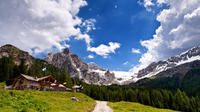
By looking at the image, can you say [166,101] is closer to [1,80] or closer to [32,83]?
[32,83]

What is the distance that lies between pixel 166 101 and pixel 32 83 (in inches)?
3655

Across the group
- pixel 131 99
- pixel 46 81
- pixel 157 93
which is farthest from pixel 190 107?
pixel 46 81

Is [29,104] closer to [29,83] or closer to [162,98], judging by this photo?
[29,83]

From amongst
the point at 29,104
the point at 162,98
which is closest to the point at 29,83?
the point at 29,104

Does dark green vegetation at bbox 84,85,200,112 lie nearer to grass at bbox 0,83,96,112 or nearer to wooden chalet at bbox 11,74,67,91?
wooden chalet at bbox 11,74,67,91

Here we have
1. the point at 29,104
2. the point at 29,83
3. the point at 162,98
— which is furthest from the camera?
the point at 162,98

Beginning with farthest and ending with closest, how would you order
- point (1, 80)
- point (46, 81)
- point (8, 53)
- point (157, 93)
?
point (8, 53) → point (157, 93) → point (1, 80) → point (46, 81)

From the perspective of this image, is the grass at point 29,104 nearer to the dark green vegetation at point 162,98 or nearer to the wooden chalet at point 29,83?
the wooden chalet at point 29,83

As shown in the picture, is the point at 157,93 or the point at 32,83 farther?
the point at 157,93

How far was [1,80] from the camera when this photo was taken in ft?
250

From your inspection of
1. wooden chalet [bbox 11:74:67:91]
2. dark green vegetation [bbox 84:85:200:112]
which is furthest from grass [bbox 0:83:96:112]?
dark green vegetation [bbox 84:85:200:112]

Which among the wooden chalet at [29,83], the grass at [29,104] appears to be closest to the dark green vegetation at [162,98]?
the wooden chalet at [29,83]

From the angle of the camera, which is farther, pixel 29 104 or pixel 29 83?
pixel 29 83

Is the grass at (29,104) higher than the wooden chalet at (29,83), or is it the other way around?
the wooden chalet at (29,83)
